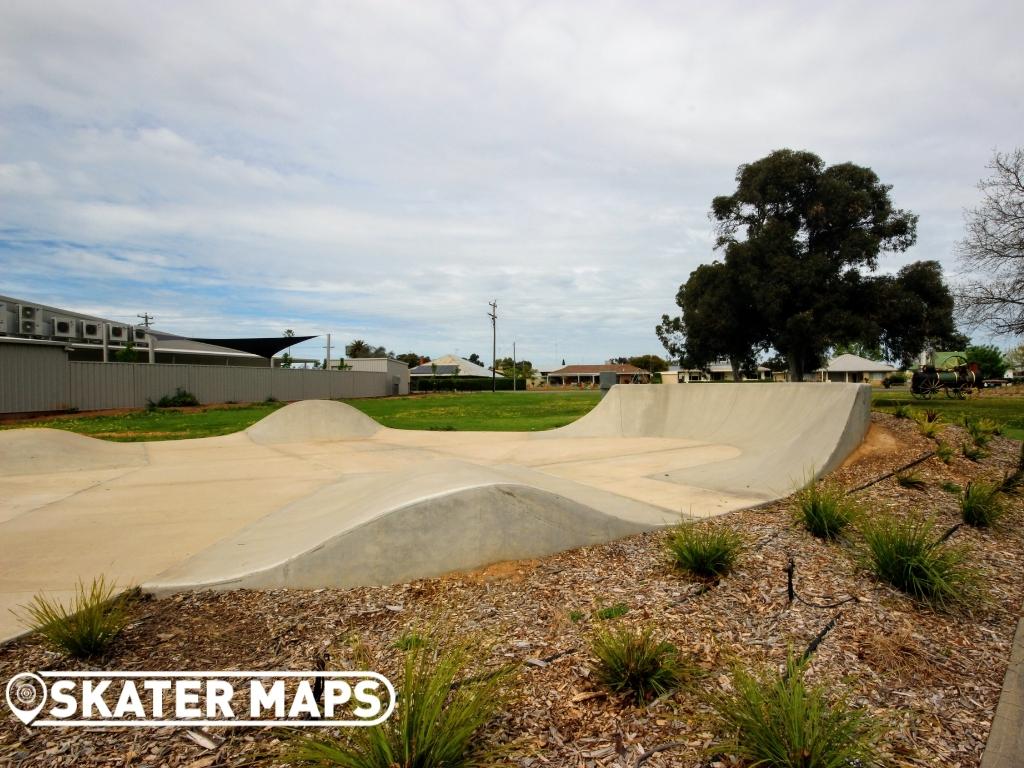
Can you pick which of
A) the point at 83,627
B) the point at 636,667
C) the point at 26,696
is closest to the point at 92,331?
the point at 83,627

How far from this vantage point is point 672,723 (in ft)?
8.00

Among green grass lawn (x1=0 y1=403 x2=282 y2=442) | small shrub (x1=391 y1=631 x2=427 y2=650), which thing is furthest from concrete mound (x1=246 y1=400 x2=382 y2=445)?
small shrub (x1=391 y1=631 x2=427 y2=650)

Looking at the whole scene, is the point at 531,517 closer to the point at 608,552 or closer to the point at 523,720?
the point at 608,552

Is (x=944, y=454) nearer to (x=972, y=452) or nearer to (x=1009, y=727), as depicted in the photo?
(x=972, y=452)

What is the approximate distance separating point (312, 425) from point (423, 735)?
11.6m

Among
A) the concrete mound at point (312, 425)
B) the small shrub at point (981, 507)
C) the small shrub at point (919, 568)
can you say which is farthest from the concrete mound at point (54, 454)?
the small shrub at point (981, 507)

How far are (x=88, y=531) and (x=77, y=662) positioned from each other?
283 cm

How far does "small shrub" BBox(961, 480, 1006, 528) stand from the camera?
16.9ft

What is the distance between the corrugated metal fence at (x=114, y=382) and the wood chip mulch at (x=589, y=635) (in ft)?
75.8

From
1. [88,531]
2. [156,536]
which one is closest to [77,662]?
[156,536]

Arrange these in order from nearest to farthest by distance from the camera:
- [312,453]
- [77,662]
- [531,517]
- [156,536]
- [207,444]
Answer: [77,662] < [531,517] < [156,536] < [312,453] < [207,444]

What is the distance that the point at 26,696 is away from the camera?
8.46 ft

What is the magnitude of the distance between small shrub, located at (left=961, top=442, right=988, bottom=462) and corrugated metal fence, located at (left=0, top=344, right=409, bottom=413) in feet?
90.5

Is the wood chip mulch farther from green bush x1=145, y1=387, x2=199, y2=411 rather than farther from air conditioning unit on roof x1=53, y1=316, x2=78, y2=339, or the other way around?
air conditioning unit on roof x1=53, y1=316, x2=78, y2=339
